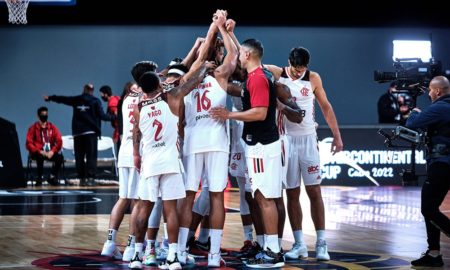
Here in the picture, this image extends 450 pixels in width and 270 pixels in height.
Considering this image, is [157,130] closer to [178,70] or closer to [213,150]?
[213,150]

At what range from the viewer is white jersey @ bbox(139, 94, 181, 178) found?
8648 millimetres

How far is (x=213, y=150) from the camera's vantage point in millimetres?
8875

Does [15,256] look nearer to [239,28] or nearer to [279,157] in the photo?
[279,157]

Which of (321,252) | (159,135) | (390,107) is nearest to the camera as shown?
(159,135)

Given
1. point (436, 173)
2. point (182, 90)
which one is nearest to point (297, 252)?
point (436, 173)

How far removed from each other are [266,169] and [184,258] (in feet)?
3.83

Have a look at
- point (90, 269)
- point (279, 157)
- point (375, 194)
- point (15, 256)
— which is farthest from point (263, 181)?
point (375, 194)

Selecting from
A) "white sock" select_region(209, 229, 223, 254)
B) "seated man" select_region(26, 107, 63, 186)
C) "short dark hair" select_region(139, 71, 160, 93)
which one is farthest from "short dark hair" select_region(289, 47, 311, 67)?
"seated man" select_region(26, 107, 63, 186)

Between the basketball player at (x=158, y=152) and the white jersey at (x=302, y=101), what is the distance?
1.24 meters

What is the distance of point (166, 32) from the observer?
2281 centimetres

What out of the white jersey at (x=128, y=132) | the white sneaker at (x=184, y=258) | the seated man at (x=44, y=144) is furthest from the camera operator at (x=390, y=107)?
the white sneaker at (x=184, y=258)

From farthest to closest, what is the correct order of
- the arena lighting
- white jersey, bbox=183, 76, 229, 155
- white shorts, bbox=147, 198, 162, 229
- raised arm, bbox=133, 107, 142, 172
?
the arena lighting < white shorts, bbox=147, 198, 162, 229 < raised arm, bbox=133, 107, 142, 172 < white jersey, bbox=183, 76, 229, 155

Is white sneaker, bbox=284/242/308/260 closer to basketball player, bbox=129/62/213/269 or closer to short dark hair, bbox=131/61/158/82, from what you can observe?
basketball player, bbox=129/62/213/269

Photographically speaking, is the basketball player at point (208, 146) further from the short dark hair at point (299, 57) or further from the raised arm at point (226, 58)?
the short dark hair at point (299, 57)
